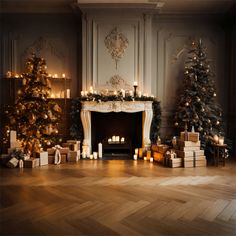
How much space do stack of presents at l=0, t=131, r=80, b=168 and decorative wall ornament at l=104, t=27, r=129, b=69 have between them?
220 centimetres

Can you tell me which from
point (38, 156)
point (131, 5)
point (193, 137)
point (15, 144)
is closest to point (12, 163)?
point (38, 156)

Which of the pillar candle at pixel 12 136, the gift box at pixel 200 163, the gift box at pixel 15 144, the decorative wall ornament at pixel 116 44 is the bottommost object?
the gift box at pixel 200 163

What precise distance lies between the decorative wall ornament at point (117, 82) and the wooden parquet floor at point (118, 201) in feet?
7.04

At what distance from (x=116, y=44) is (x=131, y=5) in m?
0.91

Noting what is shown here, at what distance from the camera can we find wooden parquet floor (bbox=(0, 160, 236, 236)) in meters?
2.23

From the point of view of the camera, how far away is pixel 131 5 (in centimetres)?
567

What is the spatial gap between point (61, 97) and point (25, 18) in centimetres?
219

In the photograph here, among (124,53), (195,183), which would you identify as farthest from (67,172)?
(124,53)

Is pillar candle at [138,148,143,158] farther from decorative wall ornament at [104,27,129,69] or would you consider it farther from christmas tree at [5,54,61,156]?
decorative wall ornament at [104,27,129,69]

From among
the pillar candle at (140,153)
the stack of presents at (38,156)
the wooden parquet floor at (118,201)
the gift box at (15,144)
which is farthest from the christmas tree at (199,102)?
the gift box at (15,144)

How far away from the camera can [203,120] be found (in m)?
5.52

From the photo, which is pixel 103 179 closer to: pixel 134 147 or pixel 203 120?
pixel 134 147

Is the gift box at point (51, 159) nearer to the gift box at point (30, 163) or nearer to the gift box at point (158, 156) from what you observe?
the gift box at point (30, 163)

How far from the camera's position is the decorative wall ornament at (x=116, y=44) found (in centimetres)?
588
